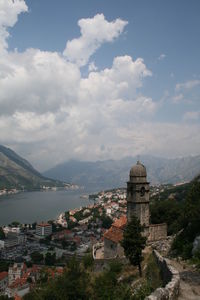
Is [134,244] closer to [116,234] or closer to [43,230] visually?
[116,234]

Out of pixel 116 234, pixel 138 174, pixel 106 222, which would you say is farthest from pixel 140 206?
pixel 106 222

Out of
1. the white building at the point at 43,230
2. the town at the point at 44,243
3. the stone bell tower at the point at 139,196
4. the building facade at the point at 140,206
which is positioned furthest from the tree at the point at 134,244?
the white building at the point at 43,230

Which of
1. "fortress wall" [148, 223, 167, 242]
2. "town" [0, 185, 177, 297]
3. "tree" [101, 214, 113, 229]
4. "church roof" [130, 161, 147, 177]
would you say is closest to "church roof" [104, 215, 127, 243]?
"fortress wall" [148, 223, 167, 242]

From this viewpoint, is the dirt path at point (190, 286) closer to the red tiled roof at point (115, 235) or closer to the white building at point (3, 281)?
the red tiled roof at point (115, 235)

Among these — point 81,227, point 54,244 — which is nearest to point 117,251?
point 54,244

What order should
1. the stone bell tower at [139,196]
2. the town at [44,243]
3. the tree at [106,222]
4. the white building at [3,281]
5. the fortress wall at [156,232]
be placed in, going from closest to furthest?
the stone bell tower at [139,196]
the fortress wall at [156,232]
the white building at [3,281]
the town at [44,243]
the tree at [106,222]

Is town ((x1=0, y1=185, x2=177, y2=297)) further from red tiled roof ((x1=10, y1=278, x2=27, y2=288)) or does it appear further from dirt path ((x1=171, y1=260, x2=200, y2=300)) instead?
dirt path ((x1=171, y1=260, x2=200, y2=300))
